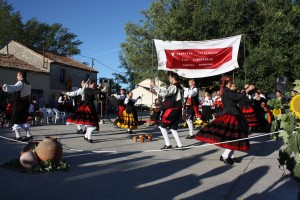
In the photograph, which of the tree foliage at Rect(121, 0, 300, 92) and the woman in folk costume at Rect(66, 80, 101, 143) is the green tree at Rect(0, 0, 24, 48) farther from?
the woman in folk costume at Rect(66, 80, 101, 143)

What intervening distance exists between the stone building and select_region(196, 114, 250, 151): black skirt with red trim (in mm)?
26854

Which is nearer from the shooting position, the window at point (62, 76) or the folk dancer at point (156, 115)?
the folk dancer at point (156, 115)

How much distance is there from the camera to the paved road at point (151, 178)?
15.5 feet

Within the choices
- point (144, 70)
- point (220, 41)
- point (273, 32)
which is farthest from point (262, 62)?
point (144, 70)

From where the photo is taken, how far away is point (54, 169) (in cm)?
585

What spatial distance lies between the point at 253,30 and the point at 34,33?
123ft

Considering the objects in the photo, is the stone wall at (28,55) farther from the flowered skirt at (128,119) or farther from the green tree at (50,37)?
the flowered skirt at (128,119)

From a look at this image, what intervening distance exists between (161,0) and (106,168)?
90.6 feet

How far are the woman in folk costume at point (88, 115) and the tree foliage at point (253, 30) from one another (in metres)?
13.0

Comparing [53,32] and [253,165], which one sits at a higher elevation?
[53,32]

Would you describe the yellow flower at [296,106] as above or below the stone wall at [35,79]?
below

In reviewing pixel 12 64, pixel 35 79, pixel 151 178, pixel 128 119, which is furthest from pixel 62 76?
pixel 151 178

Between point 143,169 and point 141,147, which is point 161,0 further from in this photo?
point 143,169

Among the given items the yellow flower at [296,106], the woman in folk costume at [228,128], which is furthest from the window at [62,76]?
the yellow flower at [296,106]
